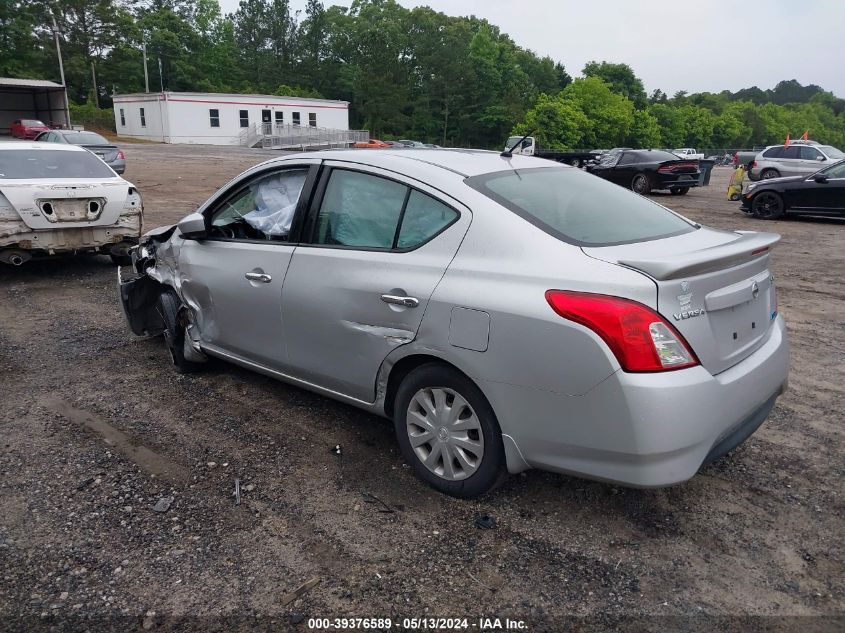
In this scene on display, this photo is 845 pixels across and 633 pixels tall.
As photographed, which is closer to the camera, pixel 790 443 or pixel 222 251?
pixel 790 443

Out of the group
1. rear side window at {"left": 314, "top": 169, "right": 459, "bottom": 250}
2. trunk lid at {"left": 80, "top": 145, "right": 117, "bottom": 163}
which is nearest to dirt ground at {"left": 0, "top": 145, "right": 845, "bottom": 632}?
rear side window at {"left": 314, "top": 169, "right": 459, "bottom": 250}

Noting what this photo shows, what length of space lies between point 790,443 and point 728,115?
95.4 meters

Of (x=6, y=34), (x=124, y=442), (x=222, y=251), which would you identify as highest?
(x=6, y=34)

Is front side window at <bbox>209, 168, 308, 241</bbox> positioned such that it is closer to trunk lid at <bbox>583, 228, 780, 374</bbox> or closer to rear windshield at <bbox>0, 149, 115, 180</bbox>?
trunk lid at <bbox>583, 228, 780, 374</bbox>

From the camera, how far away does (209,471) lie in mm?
3561

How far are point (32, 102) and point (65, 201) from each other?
33.0 m

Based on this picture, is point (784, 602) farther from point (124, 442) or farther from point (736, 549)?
point (124, 442)

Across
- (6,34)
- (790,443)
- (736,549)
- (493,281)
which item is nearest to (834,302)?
(790,443)

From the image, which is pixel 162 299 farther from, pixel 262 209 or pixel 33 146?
pixel 33 146

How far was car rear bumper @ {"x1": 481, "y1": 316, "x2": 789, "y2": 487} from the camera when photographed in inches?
101

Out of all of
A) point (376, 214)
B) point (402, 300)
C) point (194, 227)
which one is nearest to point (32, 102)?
point (194, 227)

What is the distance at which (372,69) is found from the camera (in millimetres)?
74625

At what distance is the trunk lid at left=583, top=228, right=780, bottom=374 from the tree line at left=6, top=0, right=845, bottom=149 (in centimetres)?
5739

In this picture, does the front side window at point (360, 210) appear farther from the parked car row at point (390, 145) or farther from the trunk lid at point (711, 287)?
the trunk lid at point (711, 287)
